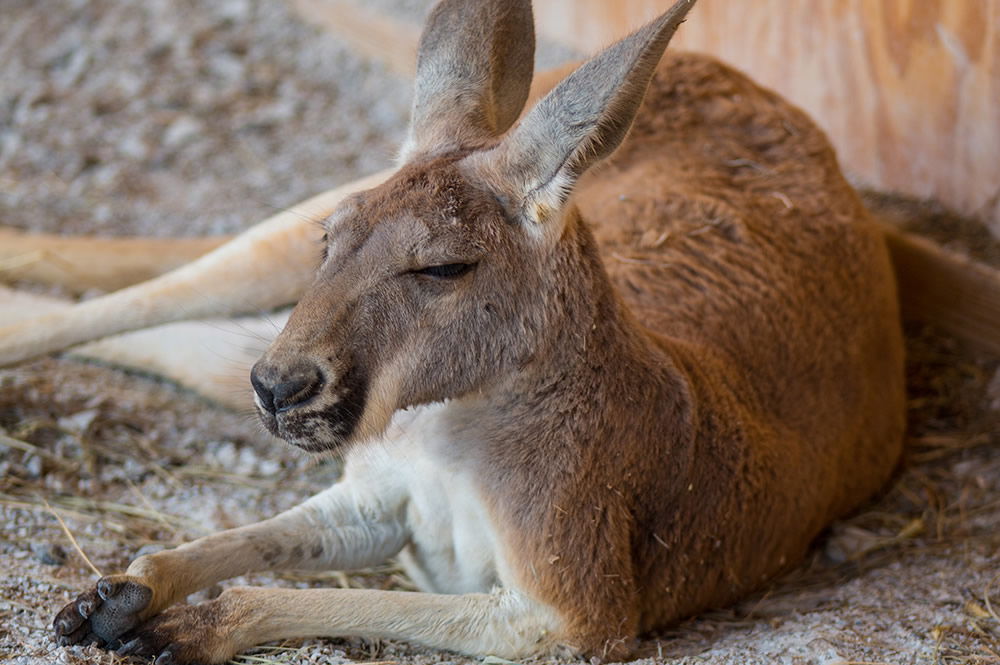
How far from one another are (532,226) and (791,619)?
1.39 meters

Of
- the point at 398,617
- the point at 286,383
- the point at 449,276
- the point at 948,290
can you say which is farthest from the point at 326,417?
the point at 948,290

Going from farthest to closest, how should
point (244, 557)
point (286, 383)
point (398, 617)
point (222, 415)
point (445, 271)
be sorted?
1. point (222, 415)
2. point (244, 557)
3. point (398, 617)
4. point (445, 271)
5. point (286, 383)

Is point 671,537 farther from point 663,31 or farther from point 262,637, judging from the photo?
point 663,31

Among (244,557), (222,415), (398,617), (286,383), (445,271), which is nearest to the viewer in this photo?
(286,383)

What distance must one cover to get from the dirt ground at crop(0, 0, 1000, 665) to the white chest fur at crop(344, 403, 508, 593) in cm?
28

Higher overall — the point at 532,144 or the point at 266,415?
the point at 532,144

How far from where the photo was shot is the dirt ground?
3303 millimetres

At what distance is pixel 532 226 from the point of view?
299 centimetres

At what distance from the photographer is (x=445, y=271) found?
114 inches

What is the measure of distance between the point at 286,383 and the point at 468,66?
3.79 feet

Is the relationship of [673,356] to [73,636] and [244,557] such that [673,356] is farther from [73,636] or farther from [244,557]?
[73,636]

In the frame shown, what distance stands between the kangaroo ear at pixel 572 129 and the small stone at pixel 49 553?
168 centimetres

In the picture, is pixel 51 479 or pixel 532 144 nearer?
pixel 532 144

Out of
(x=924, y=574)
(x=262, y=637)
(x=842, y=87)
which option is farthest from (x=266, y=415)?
(x=842, y=87)
